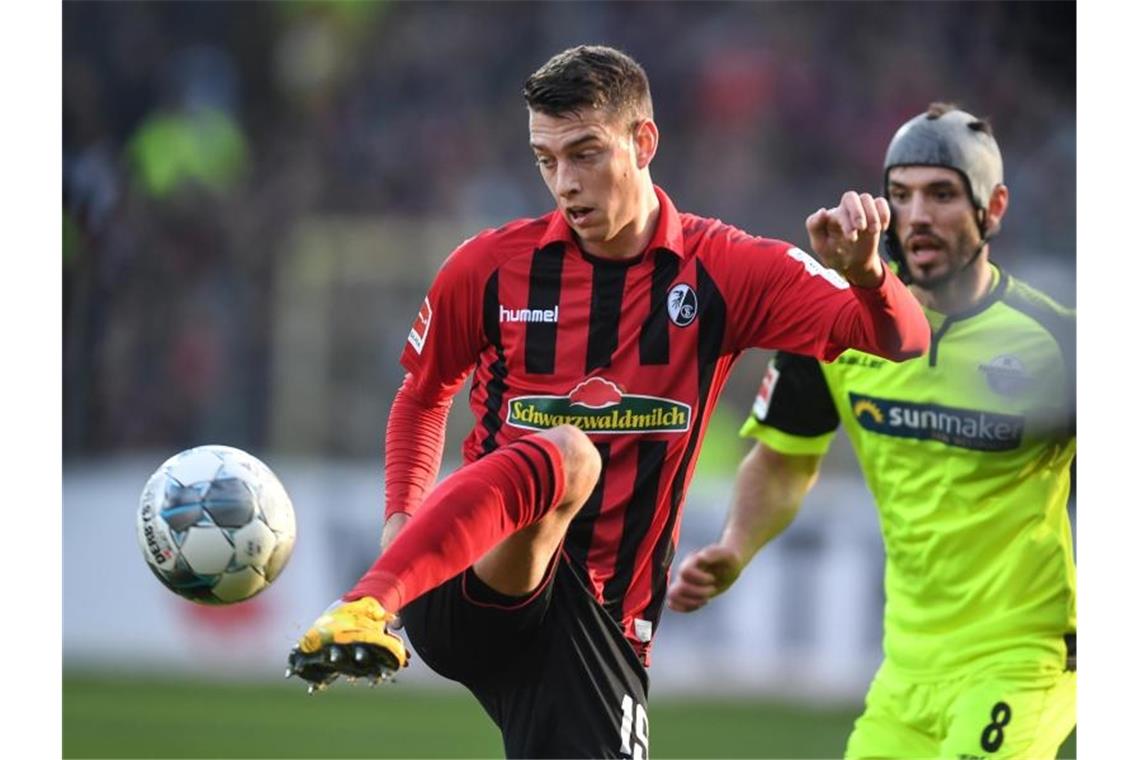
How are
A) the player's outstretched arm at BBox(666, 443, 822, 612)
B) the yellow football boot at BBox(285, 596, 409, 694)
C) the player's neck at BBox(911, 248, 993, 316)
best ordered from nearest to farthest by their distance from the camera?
1. the yellow football boot at BBox(285, 596, 409, 694)
2. the player's outstretched arm at BBox(666, 443, 822, 612)
3. the player's neck at BBox(911, 248, 993, 316)

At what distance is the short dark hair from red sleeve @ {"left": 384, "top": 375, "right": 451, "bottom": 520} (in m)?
0.95

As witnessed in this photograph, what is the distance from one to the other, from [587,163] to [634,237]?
30 cm

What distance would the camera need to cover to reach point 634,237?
4219mm

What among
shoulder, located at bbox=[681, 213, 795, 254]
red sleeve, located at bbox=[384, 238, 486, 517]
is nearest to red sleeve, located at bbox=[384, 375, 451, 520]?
red sleeve, located at bbox=[384, 238, 486, 517]

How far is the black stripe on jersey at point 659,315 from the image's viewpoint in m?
4.15

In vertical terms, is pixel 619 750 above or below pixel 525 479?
below

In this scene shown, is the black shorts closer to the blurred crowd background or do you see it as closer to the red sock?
the red sock

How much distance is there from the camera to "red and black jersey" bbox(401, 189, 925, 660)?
413cm

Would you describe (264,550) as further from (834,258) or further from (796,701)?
(796,701)

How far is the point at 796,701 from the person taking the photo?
9.64m

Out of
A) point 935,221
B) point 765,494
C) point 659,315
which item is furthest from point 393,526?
point 935,221
